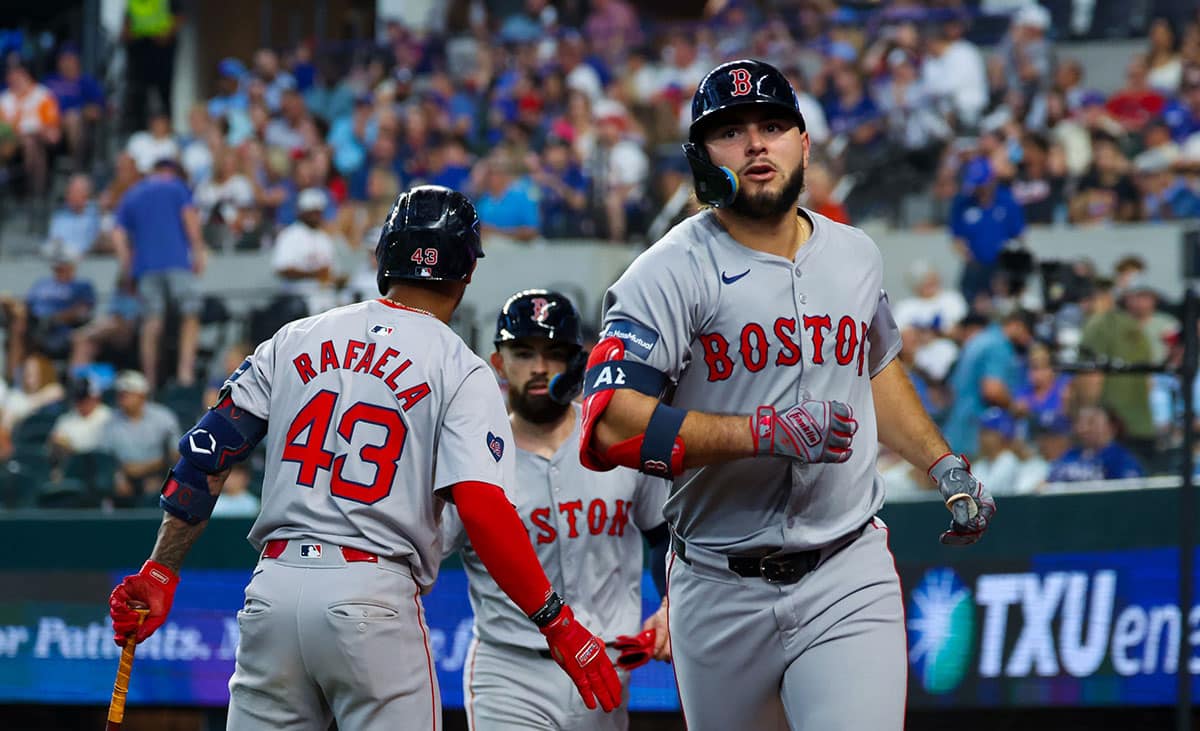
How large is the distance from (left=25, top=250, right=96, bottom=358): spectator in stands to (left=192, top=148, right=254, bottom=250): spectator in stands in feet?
5.58

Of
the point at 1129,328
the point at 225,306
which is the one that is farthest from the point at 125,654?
the point at 225,306

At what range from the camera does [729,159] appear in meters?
4.16

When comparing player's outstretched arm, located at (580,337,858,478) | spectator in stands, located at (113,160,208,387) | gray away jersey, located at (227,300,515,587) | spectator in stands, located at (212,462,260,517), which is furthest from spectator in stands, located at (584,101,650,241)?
player's outstretched arm, located at (580,337,858,478)

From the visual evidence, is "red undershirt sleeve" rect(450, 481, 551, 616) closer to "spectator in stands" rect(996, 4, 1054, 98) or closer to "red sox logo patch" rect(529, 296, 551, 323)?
"red sox logo patch" rect(529, 296, 551, 323)

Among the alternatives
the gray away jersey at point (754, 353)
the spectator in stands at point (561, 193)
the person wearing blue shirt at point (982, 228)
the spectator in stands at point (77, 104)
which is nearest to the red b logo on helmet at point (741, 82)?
the gray away jersey at point (754, 353)

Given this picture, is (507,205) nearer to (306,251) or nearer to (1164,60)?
(306,251)

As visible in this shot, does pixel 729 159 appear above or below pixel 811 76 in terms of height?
below

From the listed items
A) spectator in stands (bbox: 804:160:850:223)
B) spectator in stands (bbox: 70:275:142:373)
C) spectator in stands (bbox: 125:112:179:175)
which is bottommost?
spectator in stands (bbox: 70:275:142:373)

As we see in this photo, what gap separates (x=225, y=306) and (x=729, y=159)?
28.1ft

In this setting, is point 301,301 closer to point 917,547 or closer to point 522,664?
point 917,547

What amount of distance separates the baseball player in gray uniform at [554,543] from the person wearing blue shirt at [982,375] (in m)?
3.82

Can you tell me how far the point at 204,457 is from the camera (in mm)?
4309

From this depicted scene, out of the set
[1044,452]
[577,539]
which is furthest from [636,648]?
[1044,452]

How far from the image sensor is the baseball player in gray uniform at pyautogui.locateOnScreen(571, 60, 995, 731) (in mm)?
3986
